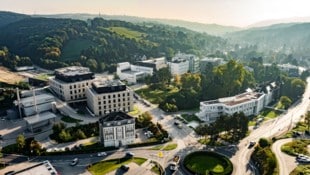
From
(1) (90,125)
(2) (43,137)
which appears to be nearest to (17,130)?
(2) (43,137)

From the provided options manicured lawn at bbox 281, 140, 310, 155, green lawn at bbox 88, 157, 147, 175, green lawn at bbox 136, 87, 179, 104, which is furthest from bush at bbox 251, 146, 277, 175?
Answer: green lawn at bbox 136, 87, 179, 104

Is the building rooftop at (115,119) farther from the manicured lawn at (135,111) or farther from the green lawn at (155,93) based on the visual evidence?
the green lawn at (155,93)

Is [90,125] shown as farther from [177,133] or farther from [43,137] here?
[177,133]

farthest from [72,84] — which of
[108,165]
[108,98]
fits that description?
[108,165]

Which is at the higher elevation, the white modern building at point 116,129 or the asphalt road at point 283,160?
the white modern building at point 116,129

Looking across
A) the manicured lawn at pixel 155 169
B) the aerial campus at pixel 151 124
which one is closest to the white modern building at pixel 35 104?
the aerial campus at pixel 151 124

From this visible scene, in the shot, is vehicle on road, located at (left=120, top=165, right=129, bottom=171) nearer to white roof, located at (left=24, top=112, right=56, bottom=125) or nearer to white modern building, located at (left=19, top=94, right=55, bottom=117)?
white roof, located at (left=24, top=112, right=56, bottom=125)
